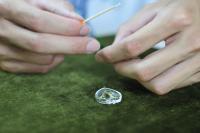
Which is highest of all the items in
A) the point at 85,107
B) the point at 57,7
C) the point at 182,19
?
the point at 57,7

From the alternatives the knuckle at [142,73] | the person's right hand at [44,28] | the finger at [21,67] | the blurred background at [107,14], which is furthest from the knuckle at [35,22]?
the blurred background at [107,14]

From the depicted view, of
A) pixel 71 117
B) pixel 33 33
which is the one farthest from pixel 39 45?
pixel 71 117

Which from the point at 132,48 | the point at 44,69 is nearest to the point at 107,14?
the point at 44,69

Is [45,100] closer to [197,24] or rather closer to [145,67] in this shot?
[145,67]

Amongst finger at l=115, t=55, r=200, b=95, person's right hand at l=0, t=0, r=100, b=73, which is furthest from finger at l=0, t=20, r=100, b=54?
finger at l=115, t=55, r=200, b=95

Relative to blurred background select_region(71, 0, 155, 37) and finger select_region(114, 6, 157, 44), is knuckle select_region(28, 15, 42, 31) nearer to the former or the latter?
finger select_region(114, 6, 157, 44)

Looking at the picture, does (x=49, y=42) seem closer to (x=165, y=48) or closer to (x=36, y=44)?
(x=36, y=44)

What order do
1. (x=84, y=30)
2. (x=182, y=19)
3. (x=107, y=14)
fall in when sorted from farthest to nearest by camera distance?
(x=107, y=14) → (x=84, y=30) → (x=182, y=19)

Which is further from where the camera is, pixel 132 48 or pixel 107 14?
pixel 107 14
